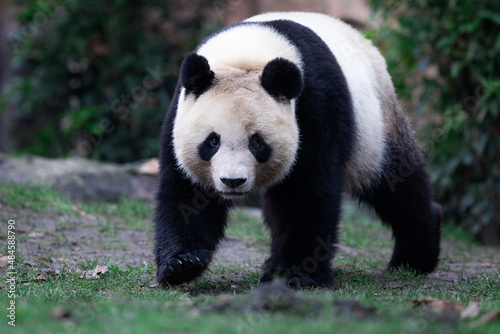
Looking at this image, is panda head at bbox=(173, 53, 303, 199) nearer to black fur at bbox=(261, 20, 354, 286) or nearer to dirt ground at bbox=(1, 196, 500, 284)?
black fur at bbox=(261, 20, 354, 286)

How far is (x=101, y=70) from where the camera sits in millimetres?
11742

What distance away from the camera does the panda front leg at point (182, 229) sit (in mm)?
5125

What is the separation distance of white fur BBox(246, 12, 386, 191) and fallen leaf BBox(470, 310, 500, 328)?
2.29 meters

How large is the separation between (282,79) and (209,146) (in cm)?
68

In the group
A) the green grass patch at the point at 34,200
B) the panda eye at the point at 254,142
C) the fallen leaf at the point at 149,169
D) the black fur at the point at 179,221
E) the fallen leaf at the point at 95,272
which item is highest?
the panda eye at the point at 254,142

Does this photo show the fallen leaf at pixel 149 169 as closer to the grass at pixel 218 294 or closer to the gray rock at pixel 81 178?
the gray rock at pixel 81 178

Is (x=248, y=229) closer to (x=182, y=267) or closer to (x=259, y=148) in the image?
(x=182, y=267)

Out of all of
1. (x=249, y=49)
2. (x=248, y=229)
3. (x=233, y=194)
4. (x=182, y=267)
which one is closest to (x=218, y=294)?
(x=182, y=267)

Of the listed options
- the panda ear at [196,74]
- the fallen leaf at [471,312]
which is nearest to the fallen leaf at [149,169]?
the panda ear at [196,74]

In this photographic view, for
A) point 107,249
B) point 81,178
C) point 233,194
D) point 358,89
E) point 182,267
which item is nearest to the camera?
point 233,194

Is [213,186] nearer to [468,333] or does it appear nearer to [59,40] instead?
[468,333]

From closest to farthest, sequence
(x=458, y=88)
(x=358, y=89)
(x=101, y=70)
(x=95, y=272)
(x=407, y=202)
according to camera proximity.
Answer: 1. (x=95, y=272)
2. (x=358, y=89)
3. (x=407, y=202)
4. (x=458, y=88)
5. (x=101, y=70)

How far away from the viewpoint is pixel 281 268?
5293 mm

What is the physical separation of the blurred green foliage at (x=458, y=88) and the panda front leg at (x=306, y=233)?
4483mm
